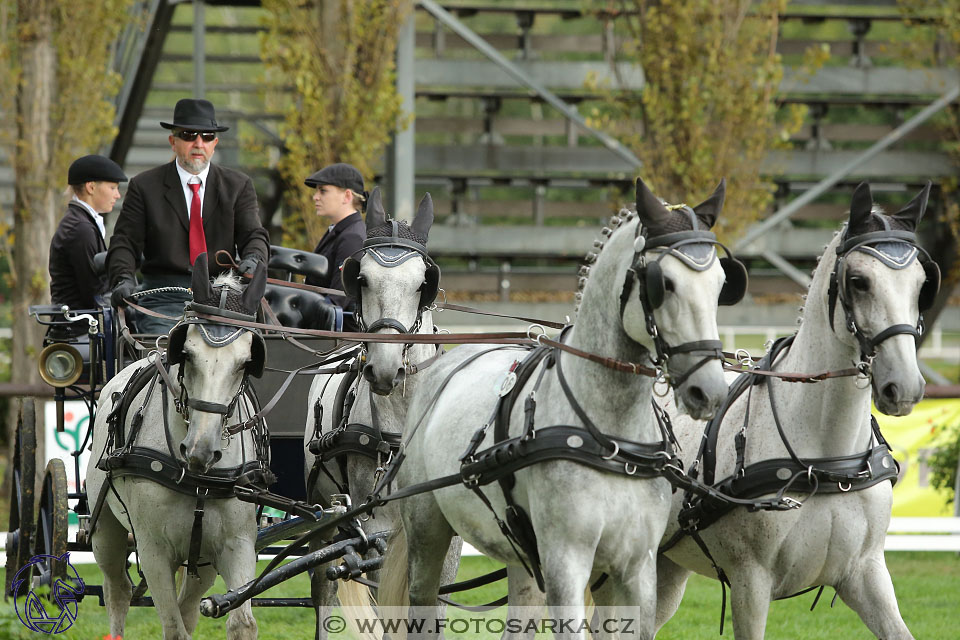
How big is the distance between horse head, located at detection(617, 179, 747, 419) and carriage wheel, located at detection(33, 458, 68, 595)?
11.5 feet

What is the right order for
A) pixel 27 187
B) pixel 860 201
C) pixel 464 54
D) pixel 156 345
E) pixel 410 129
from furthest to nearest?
pixel 464 54 → pixel 410 129 → pixel 27 187 → pixel 156 345 → pixel 860 201

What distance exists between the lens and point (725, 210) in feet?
37.1

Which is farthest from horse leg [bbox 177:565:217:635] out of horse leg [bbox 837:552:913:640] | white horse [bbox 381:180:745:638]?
horse leg [bbox 837:552:913:640]

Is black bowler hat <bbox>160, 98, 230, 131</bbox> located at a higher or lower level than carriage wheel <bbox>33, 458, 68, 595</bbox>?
higher

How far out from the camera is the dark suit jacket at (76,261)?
261 inches

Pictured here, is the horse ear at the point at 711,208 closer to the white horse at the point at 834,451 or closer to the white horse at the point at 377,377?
the white horse at the point at 834,451

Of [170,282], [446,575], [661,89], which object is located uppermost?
[661,89]

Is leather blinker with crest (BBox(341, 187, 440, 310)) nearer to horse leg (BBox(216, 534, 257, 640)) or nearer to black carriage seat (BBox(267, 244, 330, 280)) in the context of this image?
horse leg (BBox(216, 534, 257, 640))

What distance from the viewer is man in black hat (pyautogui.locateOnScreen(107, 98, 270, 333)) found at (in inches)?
231

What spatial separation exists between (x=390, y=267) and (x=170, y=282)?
5.46 feet

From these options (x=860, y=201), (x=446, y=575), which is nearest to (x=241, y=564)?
(x=446, y=575)

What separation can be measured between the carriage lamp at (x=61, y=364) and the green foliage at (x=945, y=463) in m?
6.86

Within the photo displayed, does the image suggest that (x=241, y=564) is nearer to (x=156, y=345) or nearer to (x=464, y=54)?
(x=156, y=345)

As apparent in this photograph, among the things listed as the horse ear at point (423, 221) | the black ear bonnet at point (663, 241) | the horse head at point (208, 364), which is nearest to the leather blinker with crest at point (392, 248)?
the horse ear at point (423, 221)
